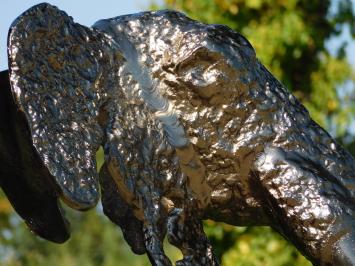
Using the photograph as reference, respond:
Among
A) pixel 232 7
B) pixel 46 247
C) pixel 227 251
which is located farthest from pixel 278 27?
pixel 46 247

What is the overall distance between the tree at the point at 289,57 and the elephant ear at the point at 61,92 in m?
3.18

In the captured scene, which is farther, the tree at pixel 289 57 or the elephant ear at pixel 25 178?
the tree at pixel 289 57

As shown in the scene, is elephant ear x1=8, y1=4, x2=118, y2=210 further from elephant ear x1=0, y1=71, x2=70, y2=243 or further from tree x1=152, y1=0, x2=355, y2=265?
tree x1=152, y1=0, x2=355, y2=265

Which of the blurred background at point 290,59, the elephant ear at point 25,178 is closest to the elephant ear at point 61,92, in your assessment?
the elephant ear at point 25,178

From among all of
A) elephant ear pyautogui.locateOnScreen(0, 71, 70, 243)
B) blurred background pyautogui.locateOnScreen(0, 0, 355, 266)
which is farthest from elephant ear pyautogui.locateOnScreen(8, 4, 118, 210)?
blurred background pyautogui.locateOnScreen(0, 0, 355, 266)

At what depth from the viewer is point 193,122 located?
242 cm

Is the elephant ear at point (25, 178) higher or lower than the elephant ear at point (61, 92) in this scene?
lower

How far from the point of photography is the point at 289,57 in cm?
563

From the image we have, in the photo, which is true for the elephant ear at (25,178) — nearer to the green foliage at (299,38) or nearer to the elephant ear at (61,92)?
the elephant ear at (61,92)

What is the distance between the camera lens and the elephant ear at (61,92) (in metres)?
2.12

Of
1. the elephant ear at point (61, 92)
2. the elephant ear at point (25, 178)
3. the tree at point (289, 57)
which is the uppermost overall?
the elephant ear at point (61, 92)

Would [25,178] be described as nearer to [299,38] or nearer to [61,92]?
[61,92]

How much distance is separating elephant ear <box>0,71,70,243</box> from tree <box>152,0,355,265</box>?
10.1 ft

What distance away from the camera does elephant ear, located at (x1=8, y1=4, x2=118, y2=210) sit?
2.12 meters
